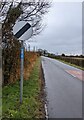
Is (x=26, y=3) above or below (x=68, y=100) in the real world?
above

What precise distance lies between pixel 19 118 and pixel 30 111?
46.1 inches

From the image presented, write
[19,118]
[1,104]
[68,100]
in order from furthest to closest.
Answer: [68,100] < [1,104] < [19,118]

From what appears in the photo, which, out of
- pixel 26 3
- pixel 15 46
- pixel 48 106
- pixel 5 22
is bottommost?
pixel 48 106

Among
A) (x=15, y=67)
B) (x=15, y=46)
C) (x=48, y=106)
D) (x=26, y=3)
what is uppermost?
(x=26, y=3)

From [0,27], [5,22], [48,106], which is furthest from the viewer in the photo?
[5,22]

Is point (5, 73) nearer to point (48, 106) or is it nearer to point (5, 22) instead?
point (5, 22)

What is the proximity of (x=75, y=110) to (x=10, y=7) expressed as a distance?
31.4ft

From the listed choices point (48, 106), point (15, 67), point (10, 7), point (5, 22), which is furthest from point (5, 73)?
point (48, 106)

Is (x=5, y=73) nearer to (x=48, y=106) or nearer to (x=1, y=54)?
(x=1, y=54)

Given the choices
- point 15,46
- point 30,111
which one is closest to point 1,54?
point 15,46

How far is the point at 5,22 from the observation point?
640 inches

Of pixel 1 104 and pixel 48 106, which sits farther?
pixel 48 106

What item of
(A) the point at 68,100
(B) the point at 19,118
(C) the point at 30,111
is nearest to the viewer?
(B) the point at 19,118

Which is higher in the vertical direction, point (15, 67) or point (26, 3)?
point (26, 3)
